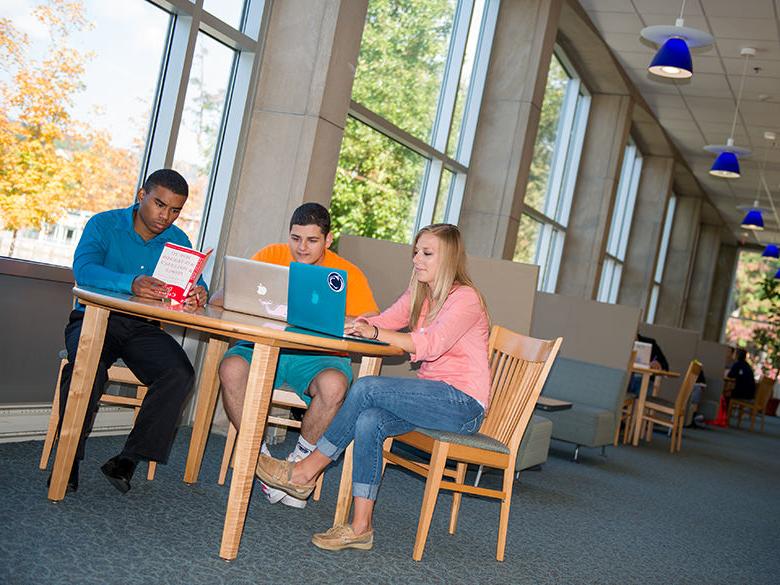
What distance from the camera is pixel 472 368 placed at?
9.92ft

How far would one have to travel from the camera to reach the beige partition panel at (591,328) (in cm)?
678

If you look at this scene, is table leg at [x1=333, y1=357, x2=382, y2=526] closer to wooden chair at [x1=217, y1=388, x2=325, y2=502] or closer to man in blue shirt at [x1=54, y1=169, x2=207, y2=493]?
wooden chair at [x1=217, y1=388, x2=325, y2=502]

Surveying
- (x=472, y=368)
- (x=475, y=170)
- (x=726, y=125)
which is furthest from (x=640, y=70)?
(x=472, y=368)

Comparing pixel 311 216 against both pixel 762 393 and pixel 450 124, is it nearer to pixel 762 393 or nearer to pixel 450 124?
pixel 450 124

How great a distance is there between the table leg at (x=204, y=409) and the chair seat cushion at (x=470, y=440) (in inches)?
34.9

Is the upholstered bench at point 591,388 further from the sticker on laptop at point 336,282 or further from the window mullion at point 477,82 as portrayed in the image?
the sticker on laptop at point 336,282

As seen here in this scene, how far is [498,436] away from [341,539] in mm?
727

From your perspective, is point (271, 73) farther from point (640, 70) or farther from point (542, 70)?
point (640, 70)

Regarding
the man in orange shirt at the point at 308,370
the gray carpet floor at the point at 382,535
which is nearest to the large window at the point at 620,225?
the gray carpet floor at the point at 382,535

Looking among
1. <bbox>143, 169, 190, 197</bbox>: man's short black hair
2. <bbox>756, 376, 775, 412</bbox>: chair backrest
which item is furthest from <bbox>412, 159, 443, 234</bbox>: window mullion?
<bbox>756, 376, 775, 412</bbox>: chair backrest

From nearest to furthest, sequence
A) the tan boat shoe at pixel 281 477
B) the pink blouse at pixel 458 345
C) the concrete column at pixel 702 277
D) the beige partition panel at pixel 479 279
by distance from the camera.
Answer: the pink blouse at pixel 458 345, the tan boat shoe at pixel 281 477, the beige partition panel at pixel 479 279, the concrete column at pixel 702 277

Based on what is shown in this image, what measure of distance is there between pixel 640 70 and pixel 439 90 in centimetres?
422

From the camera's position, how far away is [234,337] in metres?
2.53

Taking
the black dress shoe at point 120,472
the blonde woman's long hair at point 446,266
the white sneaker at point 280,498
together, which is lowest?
the white sneaker at point 280,498
